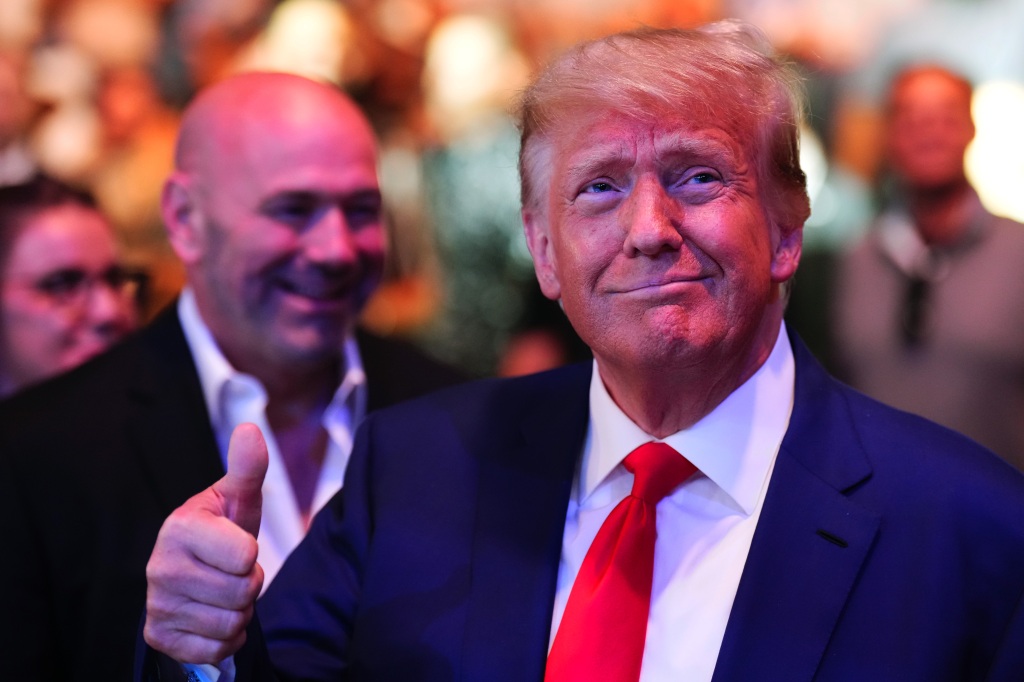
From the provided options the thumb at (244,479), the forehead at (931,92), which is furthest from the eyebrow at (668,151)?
the forehead at (931,92)

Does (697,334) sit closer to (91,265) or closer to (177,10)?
(91,265)

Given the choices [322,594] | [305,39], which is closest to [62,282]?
[322,594]

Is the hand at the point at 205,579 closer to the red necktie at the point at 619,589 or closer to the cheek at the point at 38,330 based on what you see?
the red necktie at the point at 619,589

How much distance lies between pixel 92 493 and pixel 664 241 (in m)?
1.18

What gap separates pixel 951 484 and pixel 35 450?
1.55 meters

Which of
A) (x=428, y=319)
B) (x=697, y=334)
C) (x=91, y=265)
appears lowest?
(x=428, y=319)

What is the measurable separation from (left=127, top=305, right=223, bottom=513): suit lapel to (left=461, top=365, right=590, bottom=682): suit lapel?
68 centimetres

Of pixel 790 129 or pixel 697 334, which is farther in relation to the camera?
pixel 790 129

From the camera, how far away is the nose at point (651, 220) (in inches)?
60.4

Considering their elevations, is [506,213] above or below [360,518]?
below

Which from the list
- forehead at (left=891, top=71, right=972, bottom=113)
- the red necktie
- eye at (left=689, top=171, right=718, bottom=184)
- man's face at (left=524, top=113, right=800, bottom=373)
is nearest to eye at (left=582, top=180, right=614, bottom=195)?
man's face at (left=524, top=113, right=800, bottom=373)

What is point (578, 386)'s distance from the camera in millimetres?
1887

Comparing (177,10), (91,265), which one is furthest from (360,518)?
(177,10)

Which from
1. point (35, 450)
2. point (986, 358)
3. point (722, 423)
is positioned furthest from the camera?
point (986, 358)
